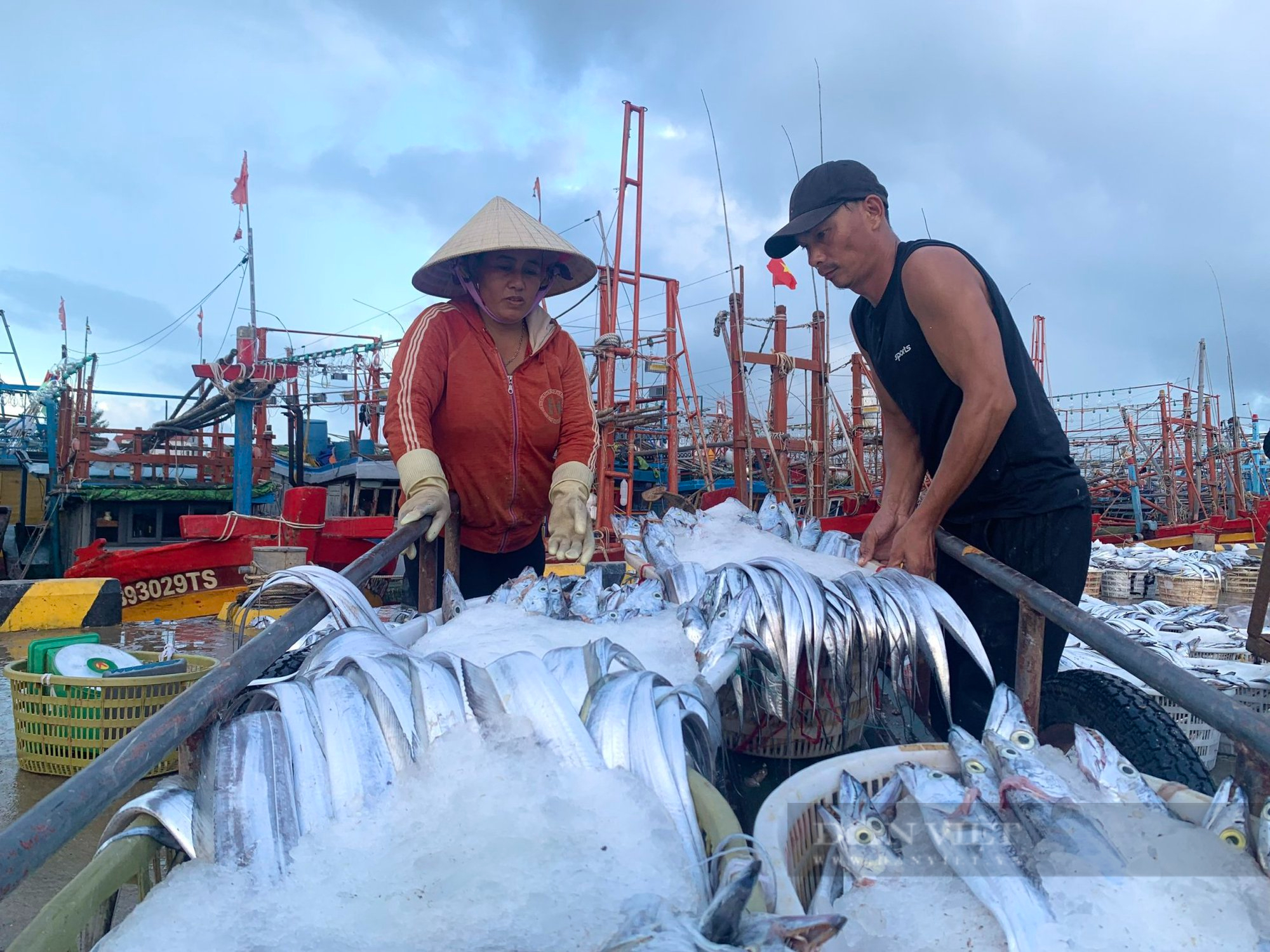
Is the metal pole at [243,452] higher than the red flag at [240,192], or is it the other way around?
the red flag at [240,192]

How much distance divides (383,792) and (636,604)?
1079 millimetres

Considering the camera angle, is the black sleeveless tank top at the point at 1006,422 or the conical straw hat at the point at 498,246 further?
the conical straw hat at the point at 498,246

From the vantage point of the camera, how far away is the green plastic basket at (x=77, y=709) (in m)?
3.16

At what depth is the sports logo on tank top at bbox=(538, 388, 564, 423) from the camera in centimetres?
332

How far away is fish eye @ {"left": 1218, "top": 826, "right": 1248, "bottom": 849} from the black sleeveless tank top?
1271mm

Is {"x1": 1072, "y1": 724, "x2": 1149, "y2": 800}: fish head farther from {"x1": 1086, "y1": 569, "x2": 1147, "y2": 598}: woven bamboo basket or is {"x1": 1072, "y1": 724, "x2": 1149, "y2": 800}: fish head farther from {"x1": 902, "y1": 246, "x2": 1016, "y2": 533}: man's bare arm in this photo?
{"x1": 1086, "y1": 569, "x2": 1147, "y2": 598}: woven bamboo basket

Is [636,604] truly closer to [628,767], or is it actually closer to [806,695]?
[806,695]

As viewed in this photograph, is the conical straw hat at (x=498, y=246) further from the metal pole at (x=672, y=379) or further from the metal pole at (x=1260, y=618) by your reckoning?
the metal pole at (x=672, y=379)

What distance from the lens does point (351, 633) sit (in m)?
1.64

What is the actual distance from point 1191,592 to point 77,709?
9.62 metres

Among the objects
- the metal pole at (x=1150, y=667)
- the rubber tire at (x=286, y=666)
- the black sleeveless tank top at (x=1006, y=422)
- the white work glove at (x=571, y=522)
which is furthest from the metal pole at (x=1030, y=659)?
the rubber tire at (x=286, y=666)

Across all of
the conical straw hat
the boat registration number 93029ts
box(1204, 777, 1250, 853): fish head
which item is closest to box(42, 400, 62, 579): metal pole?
the boat registration number 93029ts

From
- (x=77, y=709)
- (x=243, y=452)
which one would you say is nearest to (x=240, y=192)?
(x=243, y=452)

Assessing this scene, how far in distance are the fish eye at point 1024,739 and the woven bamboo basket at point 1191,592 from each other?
7.93 m
